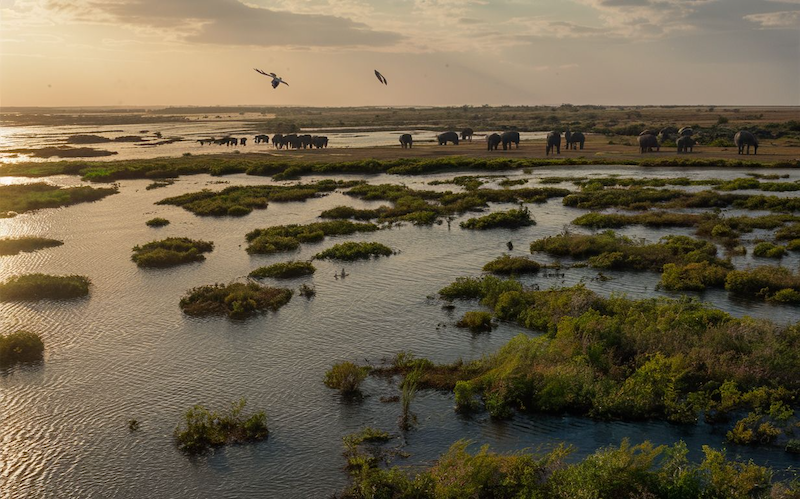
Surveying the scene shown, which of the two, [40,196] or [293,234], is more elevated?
[40,196]

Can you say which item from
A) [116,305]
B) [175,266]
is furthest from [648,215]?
[116,305]

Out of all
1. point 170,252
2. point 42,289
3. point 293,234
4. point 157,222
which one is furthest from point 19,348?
point 157,222

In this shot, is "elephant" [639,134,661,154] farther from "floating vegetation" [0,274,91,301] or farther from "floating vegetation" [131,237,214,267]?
"floating vegetation" [0,274,91,301]

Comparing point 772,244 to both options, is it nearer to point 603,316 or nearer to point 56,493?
point 603,316

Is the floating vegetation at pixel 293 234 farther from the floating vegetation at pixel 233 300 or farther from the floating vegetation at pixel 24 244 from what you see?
the floating vegetation at pixel 24 244

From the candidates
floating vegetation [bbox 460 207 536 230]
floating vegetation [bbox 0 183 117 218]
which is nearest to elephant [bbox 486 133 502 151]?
floating vegetation [bbox 460 207 536 230]

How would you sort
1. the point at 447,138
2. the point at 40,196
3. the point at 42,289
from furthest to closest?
1. the point at 447,138
2. the point at 40,196
3. the point at 42,289

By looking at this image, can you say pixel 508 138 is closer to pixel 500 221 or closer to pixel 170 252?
pixel 500 221

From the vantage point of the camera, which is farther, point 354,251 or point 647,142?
point 647,142

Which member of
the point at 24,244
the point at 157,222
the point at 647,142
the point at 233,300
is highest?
the point at 647,142
